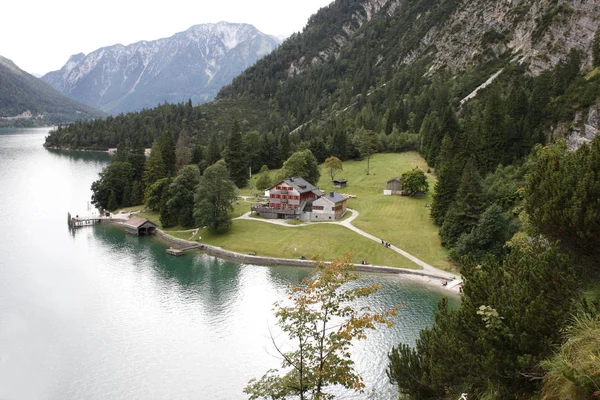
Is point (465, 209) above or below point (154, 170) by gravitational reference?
below

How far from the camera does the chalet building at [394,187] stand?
3688 inches

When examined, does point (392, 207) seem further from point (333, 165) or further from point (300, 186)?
point (333, 165)

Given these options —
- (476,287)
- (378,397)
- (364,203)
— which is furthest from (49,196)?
(476,287)

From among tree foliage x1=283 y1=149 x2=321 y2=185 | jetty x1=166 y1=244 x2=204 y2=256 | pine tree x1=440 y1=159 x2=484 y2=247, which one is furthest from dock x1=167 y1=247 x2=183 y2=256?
pine tree x1=440 y1=159 x2=484 y2=247

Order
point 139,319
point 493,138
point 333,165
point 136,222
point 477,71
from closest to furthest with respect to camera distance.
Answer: point 139,319 → point 493,138 → point 136,222 → point 333,165 → point 477,71

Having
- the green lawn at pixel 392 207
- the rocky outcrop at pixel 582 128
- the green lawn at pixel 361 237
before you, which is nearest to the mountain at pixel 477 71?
the rocky outcrop at pixel 582 128

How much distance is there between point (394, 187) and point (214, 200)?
38465mm

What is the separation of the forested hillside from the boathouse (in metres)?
8.58

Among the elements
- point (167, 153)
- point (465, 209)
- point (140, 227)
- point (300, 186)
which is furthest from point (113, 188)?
point (465, 209)

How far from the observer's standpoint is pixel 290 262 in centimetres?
6762

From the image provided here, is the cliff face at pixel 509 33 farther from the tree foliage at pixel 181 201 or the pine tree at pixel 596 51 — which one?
the tree foliage at pixel 181 201

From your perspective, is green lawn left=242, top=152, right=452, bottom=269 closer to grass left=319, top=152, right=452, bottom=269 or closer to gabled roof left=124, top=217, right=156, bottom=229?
grass left=319, top=152, right=452, bottom=269

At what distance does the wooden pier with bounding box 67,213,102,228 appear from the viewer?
302ft

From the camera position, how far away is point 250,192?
108312 millimetres
